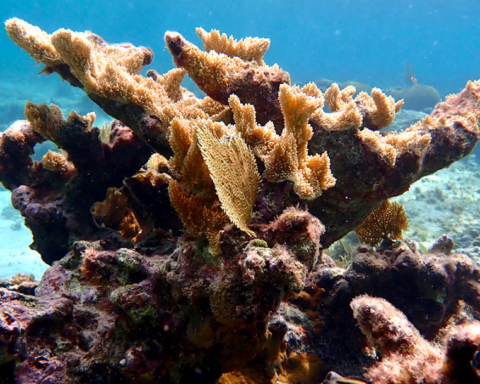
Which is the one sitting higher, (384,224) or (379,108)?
(379,108)

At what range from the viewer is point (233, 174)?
1.87 meters

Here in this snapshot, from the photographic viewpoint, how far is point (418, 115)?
746 inches

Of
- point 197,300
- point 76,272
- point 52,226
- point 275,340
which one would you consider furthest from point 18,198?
point 275,340

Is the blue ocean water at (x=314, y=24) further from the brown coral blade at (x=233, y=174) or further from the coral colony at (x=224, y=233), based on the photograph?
the brown coral blade at (x=233, y=174)

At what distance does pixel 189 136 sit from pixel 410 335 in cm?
231

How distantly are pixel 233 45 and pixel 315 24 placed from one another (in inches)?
4436

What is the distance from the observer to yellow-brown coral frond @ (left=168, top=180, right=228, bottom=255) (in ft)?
6.36

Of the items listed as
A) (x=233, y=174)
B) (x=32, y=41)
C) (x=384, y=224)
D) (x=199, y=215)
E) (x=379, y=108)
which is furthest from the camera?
(x=384, y=224)

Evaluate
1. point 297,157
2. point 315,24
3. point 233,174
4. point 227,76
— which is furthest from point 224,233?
point 315,24

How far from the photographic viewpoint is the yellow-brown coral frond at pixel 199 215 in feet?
6.36

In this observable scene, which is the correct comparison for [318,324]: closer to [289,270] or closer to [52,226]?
[289,270]

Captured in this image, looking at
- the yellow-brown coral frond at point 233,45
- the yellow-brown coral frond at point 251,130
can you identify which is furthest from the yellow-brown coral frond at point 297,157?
the yellow-brown coral frond at point 233,45

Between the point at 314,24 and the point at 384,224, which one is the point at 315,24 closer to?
the point at 314,24

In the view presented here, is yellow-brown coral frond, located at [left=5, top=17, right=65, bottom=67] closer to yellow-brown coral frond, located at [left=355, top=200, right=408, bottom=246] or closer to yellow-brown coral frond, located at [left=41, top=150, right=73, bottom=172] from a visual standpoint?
yellow-brown coral frond, located at [left=41, top=150, right=73, bottom=172]
